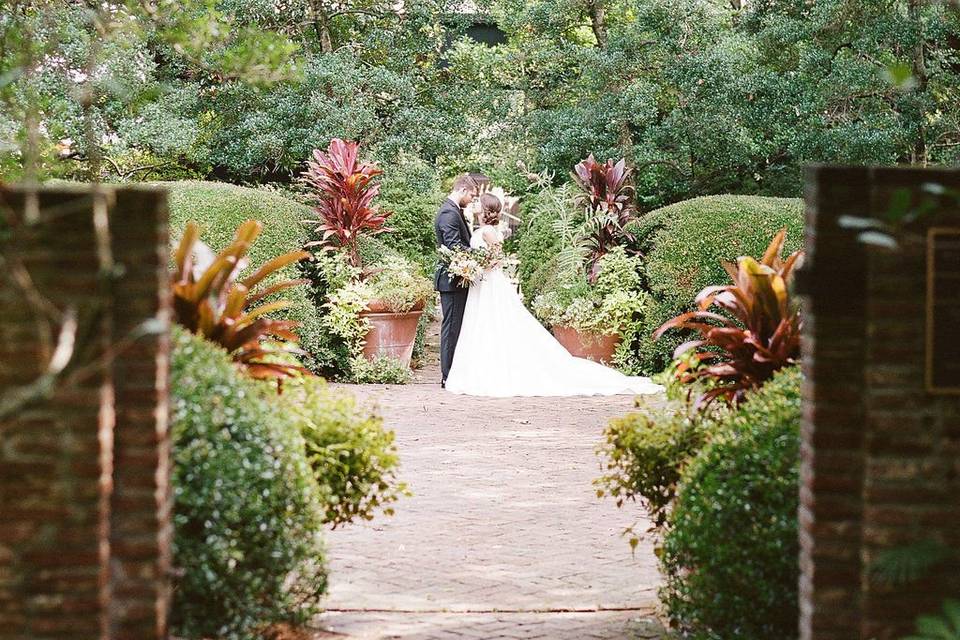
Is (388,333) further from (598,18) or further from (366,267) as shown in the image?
(598,18)

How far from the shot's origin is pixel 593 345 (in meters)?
15.2

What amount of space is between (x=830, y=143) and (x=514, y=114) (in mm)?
5732

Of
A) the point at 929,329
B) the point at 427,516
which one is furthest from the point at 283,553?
the point at 427,516

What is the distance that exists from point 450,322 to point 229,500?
10.3 meters

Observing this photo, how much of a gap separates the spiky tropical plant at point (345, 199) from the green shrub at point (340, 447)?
929cm

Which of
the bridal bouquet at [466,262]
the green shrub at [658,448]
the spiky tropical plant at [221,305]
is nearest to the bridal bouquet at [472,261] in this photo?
the bridal bouquet at [466,262]

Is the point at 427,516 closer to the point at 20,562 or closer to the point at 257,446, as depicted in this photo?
the point at 257,446

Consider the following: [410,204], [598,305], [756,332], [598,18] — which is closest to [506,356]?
[598,305]

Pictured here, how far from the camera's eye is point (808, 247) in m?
4.39

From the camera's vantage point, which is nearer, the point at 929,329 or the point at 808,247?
the point at 929,329

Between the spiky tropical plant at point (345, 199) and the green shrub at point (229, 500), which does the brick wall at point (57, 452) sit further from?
the spiky tropical plant at point (345, 199)

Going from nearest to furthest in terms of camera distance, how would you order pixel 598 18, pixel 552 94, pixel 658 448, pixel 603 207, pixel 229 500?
pixel 229 500 → pixel 658 448 → pixel 603 207 → pixel 598 18 → pixel 552 94

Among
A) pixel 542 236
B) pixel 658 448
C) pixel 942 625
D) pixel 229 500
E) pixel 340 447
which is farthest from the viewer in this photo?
pixel 542 236

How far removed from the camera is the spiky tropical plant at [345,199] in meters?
15.2
